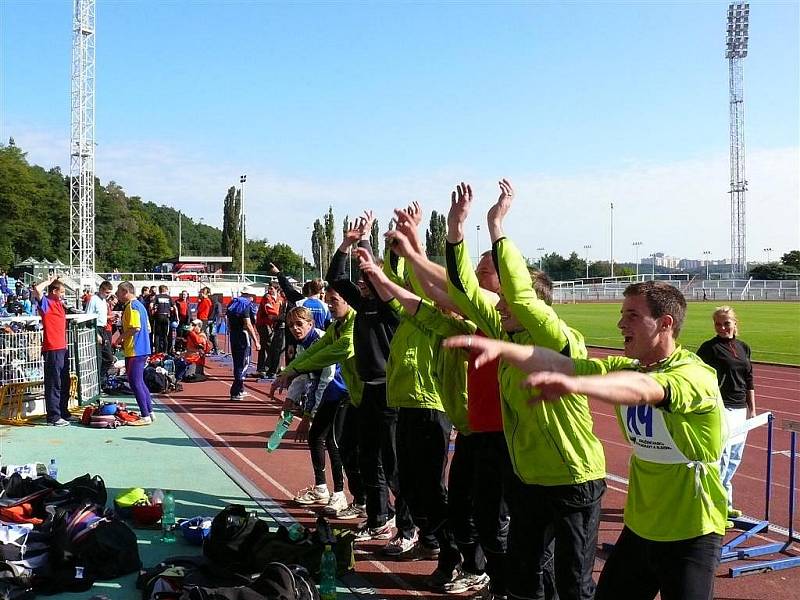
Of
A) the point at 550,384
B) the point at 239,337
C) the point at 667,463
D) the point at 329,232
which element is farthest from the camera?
the point at 329,232

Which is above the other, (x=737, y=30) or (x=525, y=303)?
(x=737, y=30)

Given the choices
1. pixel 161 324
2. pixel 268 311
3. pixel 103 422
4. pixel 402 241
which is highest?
pixel 402 241

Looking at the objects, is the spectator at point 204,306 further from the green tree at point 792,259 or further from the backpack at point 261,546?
the green tree at point 792,259

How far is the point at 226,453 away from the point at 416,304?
496cm

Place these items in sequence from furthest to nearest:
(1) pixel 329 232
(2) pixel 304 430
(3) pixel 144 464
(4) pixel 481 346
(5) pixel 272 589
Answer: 1. (1) pixel 329 232
2. (3) pixel 144 464
3. (2) pixel 304 430
4. (5) pixel 272 589
5. (4) pixel 481 346

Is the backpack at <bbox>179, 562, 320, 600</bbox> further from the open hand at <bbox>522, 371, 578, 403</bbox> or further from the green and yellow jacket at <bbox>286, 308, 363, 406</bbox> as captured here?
the open hand at <bbox>522, 371, 578, 403</bbox>

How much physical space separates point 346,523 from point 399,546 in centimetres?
93

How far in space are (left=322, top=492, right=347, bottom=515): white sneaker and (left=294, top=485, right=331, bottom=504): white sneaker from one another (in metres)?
0.12

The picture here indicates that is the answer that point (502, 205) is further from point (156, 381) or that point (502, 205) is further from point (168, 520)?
point (156, 381)

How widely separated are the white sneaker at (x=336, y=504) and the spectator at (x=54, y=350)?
5528mm

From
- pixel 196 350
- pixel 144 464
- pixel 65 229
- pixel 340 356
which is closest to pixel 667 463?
pixel 340 356

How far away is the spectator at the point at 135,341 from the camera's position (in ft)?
34.0

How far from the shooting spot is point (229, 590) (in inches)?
156

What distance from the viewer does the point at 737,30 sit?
7400 centimetres
